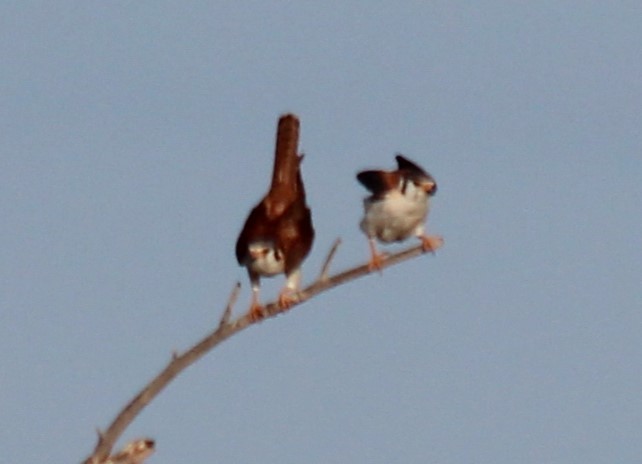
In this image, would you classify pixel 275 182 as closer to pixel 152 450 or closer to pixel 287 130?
pixel 287 130

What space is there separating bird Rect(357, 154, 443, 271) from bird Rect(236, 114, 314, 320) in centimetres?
78

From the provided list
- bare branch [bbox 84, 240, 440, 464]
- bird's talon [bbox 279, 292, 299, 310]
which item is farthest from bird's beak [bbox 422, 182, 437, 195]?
bare branch [bbox 84, 240, 440, 464]

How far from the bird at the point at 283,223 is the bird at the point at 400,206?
777mm

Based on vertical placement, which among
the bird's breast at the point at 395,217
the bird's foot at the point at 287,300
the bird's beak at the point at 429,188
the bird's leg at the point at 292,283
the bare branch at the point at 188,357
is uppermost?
the bird's beak at the point at 429,188

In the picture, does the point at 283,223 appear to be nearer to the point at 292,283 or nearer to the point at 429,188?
the point at 292,283

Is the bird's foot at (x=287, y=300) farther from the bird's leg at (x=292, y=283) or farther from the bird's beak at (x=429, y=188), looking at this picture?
the bird's beak at (x=429, y=188)

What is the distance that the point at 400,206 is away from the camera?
18.8 metres

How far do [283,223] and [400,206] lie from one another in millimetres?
1201

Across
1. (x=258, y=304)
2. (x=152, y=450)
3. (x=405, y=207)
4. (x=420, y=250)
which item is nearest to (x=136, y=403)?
(x=152, y=450)

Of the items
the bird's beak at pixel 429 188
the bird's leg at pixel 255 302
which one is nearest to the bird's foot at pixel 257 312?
the bird's leg at pixel 255 302

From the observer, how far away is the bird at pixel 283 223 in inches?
719

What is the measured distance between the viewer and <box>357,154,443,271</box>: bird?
742 inches

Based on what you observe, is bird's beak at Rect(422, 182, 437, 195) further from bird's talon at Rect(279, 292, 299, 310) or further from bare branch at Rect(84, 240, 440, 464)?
bare branch at Rect(84, 240, 440, 464)

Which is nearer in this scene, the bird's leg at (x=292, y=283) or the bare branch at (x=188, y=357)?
the bare branch at (x=188, y=357)
